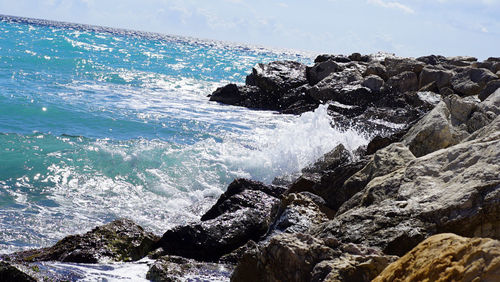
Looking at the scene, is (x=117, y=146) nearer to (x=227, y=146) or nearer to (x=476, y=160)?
(x=227, y=146)

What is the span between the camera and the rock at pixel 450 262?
105 inches

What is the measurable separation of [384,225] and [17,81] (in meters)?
20.7

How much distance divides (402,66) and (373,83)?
2310mm

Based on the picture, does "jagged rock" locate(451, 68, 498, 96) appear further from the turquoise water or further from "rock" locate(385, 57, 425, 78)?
the turquoise water

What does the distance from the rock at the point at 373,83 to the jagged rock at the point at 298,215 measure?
13535 mm

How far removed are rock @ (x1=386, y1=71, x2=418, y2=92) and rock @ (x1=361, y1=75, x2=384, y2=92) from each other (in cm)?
29

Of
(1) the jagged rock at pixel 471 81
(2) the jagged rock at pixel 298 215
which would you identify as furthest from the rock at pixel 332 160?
(1) the jagged rock at pixel 471 81

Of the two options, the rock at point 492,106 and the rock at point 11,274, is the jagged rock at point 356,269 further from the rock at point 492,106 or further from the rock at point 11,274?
the rock at point 492,106

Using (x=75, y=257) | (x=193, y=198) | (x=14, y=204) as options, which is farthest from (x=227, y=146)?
(x=75, y=257)

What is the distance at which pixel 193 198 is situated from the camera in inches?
394

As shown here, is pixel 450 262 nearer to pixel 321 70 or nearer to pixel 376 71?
pixel 376 71

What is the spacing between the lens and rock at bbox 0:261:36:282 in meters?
4.31

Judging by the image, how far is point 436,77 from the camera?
18.2 m

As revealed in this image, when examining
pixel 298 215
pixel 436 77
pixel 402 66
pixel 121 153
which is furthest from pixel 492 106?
pixel 402 66
